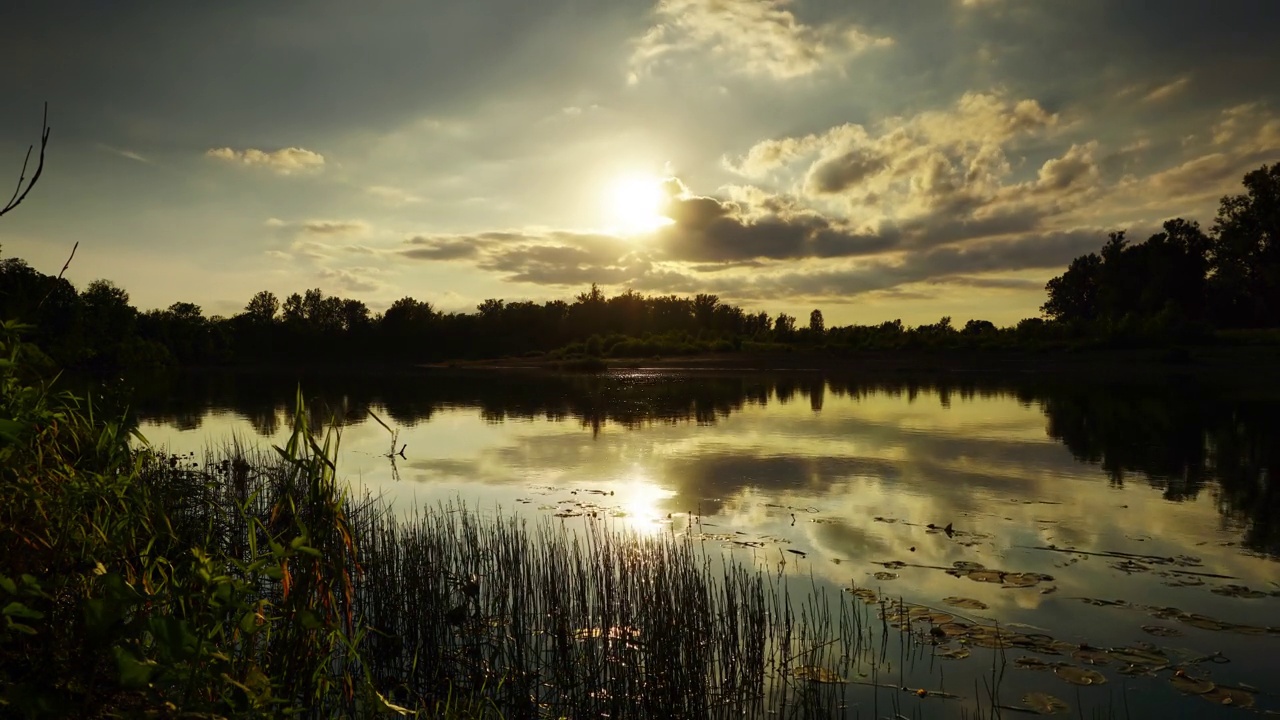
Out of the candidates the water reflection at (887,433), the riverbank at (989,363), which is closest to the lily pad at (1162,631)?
the water reflection at (887,433)

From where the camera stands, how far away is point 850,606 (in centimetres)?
836

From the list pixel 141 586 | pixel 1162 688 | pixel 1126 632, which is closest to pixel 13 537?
pixel 141 586

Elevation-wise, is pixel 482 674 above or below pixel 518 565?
below

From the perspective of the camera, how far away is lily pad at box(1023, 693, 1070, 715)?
6070 mm

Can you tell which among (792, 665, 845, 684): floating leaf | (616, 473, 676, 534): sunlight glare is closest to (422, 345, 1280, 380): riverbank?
(616, 473, 676, 534): sunlight glare

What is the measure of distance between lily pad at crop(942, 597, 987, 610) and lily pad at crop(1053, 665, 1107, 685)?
1.45 m

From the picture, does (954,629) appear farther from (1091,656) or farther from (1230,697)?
(1230,697)

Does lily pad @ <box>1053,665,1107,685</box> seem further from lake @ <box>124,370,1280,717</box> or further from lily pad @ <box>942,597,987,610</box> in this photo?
lily pad @ <box>942,597,987,610</box>

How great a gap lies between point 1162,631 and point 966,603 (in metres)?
1.87

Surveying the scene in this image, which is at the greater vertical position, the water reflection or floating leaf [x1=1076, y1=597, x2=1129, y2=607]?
the water reflection

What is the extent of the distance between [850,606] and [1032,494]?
8269 millimetres

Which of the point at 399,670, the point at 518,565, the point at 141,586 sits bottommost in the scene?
the point at 399,670

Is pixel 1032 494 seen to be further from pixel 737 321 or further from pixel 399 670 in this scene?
pixel 737 321

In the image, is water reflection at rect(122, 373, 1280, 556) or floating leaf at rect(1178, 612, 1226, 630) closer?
floating leaf at rect(1178, 612, 1226, 630)
